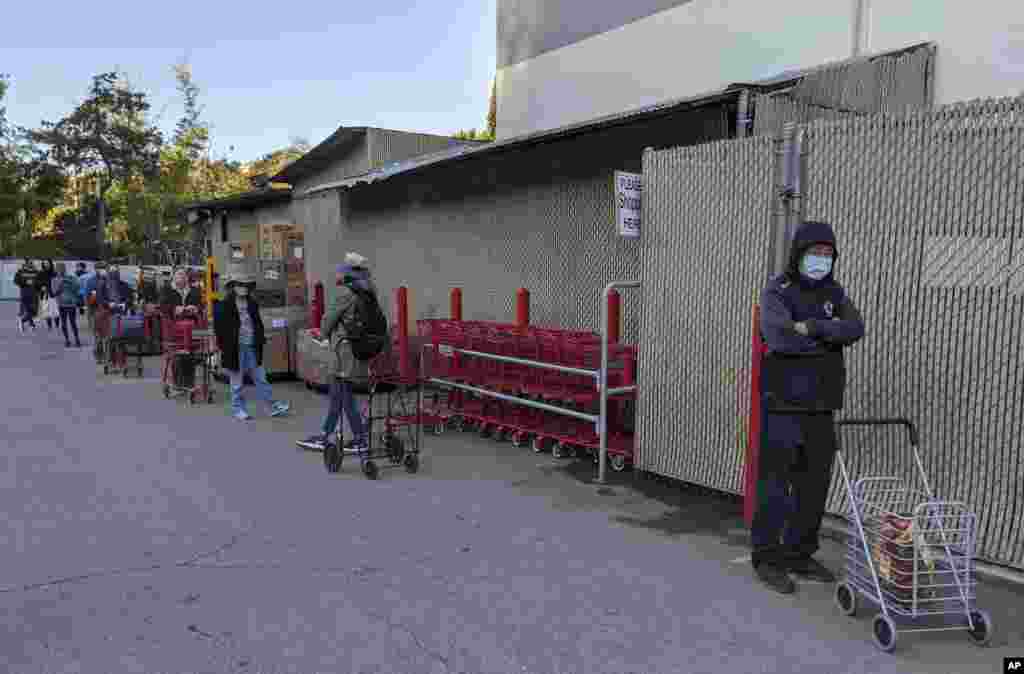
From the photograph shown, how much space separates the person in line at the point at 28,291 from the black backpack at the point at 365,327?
17471mm

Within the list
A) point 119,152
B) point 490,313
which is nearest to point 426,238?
point 490,313

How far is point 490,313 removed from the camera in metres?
10.4

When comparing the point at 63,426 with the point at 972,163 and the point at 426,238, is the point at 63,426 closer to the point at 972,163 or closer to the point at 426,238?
the point at 426,238

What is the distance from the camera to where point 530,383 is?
7.81 meters

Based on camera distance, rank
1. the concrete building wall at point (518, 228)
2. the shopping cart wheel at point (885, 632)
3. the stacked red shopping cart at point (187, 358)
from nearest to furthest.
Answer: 1. the shopping cart wheel at point (885, 632)
2. the concrete building wall at point (518, 228)
3. the stacked red shopping cart at point (187, 358)

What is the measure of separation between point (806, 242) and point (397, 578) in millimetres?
2998

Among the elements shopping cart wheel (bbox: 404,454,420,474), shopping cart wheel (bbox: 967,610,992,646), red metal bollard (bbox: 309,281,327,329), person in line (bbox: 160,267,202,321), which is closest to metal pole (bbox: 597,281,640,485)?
shopping cart wheel (bbox: 404,454,420,474)

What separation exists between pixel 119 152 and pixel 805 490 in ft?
182

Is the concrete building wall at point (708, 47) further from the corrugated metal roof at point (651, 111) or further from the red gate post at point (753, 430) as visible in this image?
the red gate post at point (753, 430)

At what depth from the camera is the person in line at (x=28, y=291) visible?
20.3m

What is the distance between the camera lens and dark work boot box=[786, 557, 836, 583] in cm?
451

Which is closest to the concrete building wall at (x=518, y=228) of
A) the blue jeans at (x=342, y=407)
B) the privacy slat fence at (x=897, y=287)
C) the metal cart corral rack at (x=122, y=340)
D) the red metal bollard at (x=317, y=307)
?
the red metal bollard at (x=317, y=307)

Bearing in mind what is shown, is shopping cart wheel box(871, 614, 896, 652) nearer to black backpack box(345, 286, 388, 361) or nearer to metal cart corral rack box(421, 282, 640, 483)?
metal cart corral rack box(421, 282, 640, 483)

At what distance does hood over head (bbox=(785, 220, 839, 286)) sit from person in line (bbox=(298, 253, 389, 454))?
3.84 m
